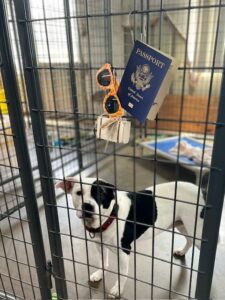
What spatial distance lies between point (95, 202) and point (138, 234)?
39 centimetres

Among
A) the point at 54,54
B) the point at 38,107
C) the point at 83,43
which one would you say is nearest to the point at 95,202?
the point at 38,107

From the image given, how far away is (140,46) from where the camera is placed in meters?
0.72

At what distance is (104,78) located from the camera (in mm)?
807

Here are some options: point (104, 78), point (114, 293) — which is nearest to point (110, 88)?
point (104, 78)

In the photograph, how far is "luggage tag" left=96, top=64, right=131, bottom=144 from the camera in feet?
2.63

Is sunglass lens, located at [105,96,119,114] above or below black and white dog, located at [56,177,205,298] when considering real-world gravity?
above

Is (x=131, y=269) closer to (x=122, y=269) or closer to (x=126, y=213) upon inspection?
(x=122, y=269)

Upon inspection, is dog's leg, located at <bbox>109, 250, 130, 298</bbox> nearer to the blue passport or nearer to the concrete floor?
the concrete floor

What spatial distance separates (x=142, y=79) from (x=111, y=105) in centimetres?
14

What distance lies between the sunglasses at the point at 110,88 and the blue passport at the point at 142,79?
0.02m

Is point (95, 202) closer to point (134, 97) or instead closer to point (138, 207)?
point (138, 207)

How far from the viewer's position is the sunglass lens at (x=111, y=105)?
0.81m

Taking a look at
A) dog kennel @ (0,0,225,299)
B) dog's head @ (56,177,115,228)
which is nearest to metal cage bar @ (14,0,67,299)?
dog kennel @ (0,0,225,299)

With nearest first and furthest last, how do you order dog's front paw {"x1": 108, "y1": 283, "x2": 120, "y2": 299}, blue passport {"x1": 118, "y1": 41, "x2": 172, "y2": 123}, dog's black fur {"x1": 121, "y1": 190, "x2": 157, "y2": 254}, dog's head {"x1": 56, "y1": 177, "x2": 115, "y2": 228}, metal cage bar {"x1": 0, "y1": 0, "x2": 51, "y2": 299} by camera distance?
blue passport {"x1": 118, "y1": 41, "x2": 172, "y2": 123}
metal cage bar {"x1": 0, "y1": 0, "x2": 51, "y2": 299}
dog's head {"x1": 56, "y1": 177, "x2": 115, "y2": 228}
dog's black fur {"x1": 121, "y1": 190, "x2": 157, "y2": 254}
dog's front paw {"x1": 108, "y1": 283, "x2": 120, "y2": 299}
